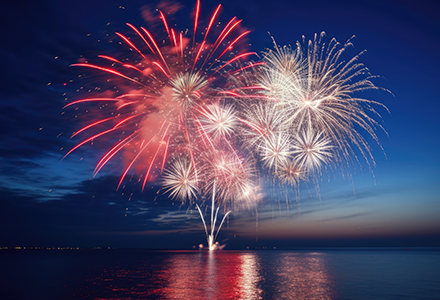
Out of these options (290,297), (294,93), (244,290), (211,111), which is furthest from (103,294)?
(294,93)

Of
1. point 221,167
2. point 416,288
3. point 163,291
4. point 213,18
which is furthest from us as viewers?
point 221,167

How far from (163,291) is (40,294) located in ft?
37.1

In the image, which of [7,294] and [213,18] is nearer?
[213,18]

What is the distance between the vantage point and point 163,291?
26.0 metres

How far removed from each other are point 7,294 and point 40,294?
3410 millimetres

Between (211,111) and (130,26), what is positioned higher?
(130,26)

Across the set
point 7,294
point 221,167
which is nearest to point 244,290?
point 221,167

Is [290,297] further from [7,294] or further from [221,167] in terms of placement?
[7,294]

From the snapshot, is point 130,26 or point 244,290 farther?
point 244,290

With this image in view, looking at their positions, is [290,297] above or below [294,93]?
below

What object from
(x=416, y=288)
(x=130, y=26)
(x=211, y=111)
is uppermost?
(x=130, y=26)

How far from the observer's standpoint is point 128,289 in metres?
27.1

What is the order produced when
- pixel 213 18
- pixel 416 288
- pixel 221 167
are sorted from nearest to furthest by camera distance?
pixel 213 18 → pixel 416 288 → pixel 221 167

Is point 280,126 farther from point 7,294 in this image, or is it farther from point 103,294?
point 7,294
